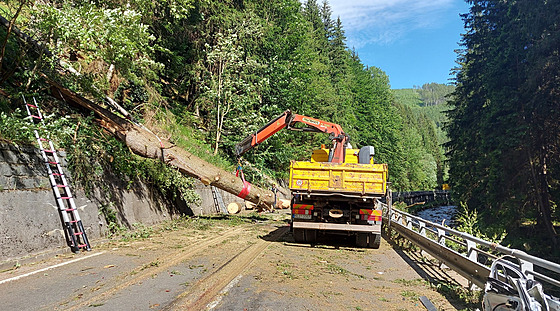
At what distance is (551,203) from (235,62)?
757 inches

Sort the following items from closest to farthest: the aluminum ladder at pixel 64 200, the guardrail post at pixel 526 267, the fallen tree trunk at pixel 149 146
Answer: the guardrail post at pixel 526 267 < the aluminum ladder at pixel 64 200 < the fallen tree trunk at pixel 149 146

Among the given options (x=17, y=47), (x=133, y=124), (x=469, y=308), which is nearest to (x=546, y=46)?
(x=469, y=308)

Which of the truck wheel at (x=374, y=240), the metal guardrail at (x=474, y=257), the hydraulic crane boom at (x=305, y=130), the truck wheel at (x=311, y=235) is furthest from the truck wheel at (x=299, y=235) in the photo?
the metal guardrail at (x=474, y=257)

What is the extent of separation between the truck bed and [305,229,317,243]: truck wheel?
1373 mm

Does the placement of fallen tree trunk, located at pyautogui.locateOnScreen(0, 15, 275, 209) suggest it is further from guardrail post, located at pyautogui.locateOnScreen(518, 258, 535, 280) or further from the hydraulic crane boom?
guardrail post, located at pyautogui.locateOnScreen(518, 258, 535, 280)

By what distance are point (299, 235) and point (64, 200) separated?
612cm

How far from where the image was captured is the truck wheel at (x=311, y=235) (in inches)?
433

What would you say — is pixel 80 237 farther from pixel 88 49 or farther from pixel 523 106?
pixel 523 106

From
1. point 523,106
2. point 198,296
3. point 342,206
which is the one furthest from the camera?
point 523,106

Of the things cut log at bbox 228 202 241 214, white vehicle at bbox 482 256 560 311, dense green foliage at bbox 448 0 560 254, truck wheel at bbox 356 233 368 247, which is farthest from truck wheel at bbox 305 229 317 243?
dense green foliage at bbox 448 0 560 254

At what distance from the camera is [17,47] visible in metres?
9.91

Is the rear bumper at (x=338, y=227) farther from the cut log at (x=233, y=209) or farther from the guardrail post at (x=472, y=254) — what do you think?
the cut log at (x=233, y=209)

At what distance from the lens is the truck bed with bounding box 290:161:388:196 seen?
10047 mm

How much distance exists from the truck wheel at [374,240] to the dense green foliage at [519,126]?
13.3 metres
